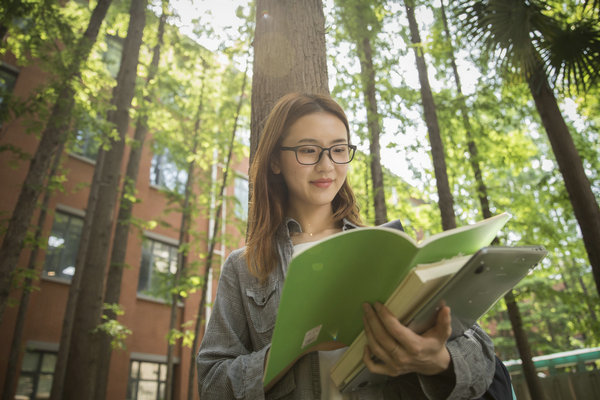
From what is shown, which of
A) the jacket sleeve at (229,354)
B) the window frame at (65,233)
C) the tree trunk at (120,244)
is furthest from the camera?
the window frame at (65,233)

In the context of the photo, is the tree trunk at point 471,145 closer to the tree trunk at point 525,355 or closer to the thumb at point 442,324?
the tree trunk at point 525,355

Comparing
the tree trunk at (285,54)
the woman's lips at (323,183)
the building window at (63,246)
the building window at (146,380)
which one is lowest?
the building window at (146,380)

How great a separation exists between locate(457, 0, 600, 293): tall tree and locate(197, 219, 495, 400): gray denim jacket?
4917mm

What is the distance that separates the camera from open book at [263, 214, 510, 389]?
2.94 ft

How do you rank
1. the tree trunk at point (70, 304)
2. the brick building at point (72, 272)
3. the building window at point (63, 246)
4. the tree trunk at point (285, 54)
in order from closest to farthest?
the tree trunk at point (285, 54) → the tree trunk at point (70, 304) → the brick building at point (72, 272) → the building window at point (63, 246)

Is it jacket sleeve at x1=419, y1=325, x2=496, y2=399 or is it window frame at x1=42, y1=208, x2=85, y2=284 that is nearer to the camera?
jacket sleeve at x1=419, y1=325, x2=496, y2=399

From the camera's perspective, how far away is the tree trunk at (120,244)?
7871mm

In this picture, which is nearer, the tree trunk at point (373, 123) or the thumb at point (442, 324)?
the thumb at point (442, 324)

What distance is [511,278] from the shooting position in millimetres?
1105

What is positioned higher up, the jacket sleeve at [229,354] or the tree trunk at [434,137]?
the tree trunk at [434,137]

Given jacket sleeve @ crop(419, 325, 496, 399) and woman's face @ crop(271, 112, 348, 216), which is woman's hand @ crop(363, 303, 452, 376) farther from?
woman's face @ crop(271, 112, 348, 216)

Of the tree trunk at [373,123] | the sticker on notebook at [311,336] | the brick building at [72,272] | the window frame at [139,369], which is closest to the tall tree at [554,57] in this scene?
the tree trunk at [373,123]

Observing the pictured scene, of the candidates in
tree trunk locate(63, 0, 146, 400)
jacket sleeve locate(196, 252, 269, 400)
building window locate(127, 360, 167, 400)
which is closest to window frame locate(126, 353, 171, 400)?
building window locate(127, 360, 167, 400)

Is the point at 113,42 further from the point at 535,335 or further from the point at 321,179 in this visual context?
the point at 535,335
